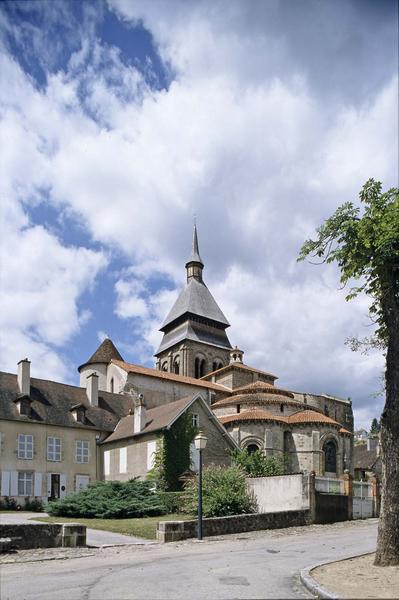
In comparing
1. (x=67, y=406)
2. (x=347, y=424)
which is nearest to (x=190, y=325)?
(x=347, y=424)

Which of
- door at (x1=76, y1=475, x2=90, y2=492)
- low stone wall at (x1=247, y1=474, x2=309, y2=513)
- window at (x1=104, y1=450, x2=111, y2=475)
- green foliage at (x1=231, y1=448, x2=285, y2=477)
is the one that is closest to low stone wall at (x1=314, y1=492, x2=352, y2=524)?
low stone wall at (x1=247, y1=474, x2=309, y2=513)

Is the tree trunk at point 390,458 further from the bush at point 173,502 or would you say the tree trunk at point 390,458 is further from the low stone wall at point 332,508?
the bush at point 173,502

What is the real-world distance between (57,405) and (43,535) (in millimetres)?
22260

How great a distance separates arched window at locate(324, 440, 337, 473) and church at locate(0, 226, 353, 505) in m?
0.07

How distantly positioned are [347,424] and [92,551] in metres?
44.8

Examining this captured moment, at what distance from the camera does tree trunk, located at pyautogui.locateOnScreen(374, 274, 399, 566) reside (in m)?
10.6

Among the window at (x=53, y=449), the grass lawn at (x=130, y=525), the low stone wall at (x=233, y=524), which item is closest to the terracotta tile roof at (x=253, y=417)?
the window at (x=53, y=449)

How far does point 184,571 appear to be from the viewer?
410 inches

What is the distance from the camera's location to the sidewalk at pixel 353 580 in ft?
26.1

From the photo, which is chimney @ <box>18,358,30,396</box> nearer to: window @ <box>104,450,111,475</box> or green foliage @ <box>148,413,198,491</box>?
window @ <box>104,450,111,475</box>

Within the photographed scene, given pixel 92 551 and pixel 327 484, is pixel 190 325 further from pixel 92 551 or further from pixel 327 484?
pixel 92 551

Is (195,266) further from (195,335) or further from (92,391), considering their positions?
(92,391)

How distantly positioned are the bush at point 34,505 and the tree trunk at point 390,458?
23913 mm

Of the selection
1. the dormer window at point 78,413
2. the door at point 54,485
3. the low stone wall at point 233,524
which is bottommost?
the door at point 54,485
